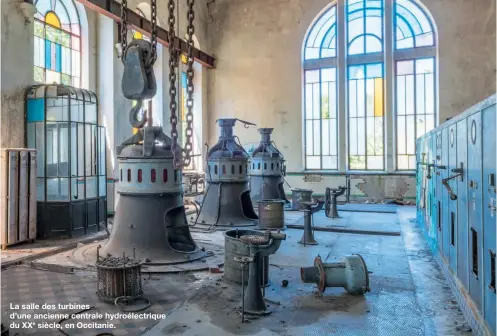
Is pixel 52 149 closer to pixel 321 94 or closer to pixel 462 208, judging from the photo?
pixel 462 208

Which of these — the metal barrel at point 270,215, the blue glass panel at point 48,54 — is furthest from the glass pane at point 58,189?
the metal barrel at point 270,215

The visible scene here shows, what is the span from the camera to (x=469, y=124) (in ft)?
10.6

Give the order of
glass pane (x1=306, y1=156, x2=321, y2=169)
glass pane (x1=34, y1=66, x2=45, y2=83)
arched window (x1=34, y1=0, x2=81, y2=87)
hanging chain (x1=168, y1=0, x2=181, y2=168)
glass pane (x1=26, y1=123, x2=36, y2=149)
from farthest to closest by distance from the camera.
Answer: glass pane (x1=306, y1=156, x2=321, y2=169) → arched window (x1=34, y1=0, x2=81, y2=87) → glass pane (x1=34, y1=66, x2=45, y2=83) → glass pane (x1=26, y1=123, x2=36, y2=149) → hanging chain (x1=168, y1=0, x2=181, y2=168)

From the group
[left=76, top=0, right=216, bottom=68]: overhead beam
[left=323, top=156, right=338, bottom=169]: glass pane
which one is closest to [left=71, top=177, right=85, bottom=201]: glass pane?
[left=76, top=0, right=216, bottom=68]: overhead beam

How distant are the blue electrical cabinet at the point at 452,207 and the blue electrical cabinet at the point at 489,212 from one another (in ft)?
3.47

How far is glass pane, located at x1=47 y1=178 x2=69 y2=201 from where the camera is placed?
22.6ft

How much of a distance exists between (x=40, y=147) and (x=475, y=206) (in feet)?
20.8

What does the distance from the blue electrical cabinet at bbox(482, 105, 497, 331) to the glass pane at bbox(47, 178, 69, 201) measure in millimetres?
6124

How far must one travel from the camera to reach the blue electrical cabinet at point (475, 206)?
293 centimetres

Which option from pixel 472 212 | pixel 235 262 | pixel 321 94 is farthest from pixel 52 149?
pixel 321 94

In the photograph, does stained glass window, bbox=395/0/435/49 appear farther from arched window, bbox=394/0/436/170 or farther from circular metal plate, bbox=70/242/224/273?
circular metal plate, bbox=70/242/224/273

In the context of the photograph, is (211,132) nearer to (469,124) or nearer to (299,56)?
(299,56)

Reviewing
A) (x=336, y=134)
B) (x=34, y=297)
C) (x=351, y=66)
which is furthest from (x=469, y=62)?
(x=34, y=297)

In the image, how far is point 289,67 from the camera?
13.5 metres
